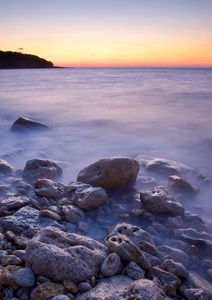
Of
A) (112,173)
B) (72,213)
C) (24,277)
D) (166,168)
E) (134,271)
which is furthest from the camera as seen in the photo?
(166,168)

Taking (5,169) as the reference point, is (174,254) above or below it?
below

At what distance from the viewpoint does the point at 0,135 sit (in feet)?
28.7

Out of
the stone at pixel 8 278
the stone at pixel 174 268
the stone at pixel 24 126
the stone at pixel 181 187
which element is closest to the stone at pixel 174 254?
the stone at pixel 174 268

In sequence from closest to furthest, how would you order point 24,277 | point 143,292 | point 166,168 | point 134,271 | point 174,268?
point 143,292 → point 24,277 → point 134,271 → point 174,268 → point 166,168

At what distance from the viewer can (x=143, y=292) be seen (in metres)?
2.06

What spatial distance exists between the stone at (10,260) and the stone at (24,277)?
173 mm

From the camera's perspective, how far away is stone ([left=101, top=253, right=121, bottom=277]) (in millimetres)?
2391

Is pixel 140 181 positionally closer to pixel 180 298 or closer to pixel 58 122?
pixel 180 298

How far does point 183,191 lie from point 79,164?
2.58m

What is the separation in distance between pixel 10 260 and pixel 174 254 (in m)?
1.74

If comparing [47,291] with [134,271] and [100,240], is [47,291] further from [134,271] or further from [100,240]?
[100,240]

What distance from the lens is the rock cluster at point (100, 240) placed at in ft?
7.23

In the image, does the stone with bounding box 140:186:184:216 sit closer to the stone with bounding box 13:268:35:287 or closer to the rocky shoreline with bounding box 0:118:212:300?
the rocky shoreline with bounding box 0:118:212:300

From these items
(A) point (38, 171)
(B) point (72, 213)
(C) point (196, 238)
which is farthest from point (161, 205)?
(A) point (38, 171)
